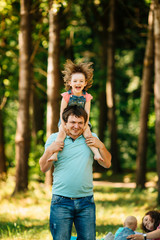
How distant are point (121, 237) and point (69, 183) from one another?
1.43 m

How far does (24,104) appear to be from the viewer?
1235 centimetres

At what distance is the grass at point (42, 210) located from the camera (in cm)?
723

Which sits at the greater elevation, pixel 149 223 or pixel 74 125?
pixel 74 125

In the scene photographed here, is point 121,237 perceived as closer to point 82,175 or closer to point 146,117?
point 82,175

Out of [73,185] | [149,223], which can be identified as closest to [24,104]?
[149,223]

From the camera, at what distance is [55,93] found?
503 inches

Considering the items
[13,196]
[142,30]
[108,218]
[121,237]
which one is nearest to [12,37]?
[142,30]

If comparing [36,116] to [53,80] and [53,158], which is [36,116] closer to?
[53,80]

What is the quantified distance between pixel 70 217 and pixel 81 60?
16.5 meters

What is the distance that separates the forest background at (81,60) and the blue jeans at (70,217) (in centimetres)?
630

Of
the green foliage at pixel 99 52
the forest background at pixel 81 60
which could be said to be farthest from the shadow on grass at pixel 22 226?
the green foliage at pixel 99 52

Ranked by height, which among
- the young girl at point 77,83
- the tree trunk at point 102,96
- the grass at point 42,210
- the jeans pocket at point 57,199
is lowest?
the grass at point 42,210

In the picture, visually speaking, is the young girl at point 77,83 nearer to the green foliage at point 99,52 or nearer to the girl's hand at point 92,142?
the girl's hand at point 92,142

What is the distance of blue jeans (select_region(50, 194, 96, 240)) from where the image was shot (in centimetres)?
411
